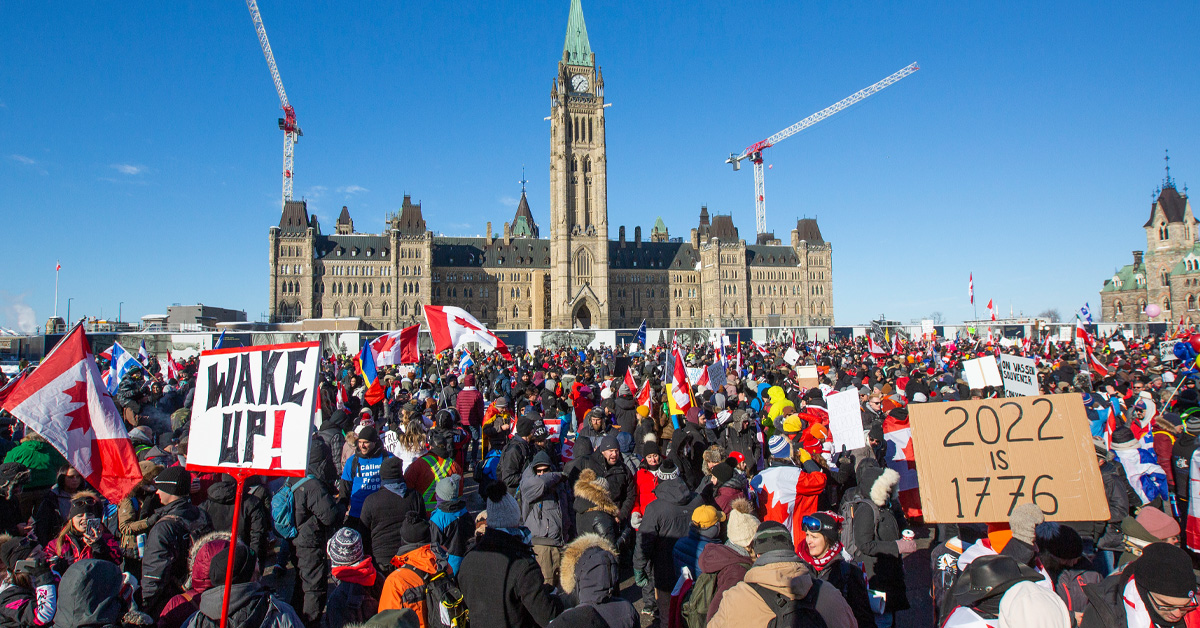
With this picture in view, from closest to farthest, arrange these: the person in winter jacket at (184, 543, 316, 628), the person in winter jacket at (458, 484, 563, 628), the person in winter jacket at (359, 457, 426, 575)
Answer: the person in winter jacket at (184, 543, 316, 628), the person in winter jacket at (458, 484, 563, 628), the person in winter jacket at (359, 457, 426, 575)

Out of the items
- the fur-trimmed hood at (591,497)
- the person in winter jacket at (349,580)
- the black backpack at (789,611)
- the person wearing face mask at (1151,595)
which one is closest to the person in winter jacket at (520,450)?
the fur-trimmed hood at (591,497)

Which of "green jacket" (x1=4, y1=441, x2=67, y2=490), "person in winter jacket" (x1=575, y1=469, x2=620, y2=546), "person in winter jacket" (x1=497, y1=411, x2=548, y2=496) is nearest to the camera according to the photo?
"person in winter jacket" (x1=575, y1=469, x2=620, y2=546)

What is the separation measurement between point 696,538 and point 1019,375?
6543 mm

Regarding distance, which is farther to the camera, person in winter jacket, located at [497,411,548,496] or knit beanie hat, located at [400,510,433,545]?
person in winter jacket, located at [497,411,548,496]

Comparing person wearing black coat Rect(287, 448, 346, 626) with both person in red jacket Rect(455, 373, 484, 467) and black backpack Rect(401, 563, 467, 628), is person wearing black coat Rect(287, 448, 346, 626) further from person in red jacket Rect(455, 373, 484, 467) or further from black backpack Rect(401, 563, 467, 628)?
person in red jacket Rect(455, 373, 484, 467)

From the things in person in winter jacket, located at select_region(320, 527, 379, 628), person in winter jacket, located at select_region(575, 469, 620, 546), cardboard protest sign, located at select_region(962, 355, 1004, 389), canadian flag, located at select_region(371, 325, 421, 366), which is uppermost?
canadian flag, located at select_region(371, 325, 421, 366)

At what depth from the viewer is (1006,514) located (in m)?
4.23

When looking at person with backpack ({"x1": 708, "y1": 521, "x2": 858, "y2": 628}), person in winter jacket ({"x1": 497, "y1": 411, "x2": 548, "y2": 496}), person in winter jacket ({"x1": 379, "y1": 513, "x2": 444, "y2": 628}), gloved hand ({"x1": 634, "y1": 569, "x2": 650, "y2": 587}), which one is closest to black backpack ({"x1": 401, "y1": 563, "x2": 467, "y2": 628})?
person in winter jacket ({"x1": 379, "y1": 513, "x2": 444, "y2": 628})

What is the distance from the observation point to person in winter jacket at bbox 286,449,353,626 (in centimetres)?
554

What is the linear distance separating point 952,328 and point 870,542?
47731 mm

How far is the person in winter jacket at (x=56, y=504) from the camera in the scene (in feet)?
17.6

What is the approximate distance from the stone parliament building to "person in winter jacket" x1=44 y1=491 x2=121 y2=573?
220 ft

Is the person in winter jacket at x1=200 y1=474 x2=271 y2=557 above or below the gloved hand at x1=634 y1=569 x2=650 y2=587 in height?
above

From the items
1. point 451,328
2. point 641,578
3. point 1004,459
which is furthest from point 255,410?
point 451,328
